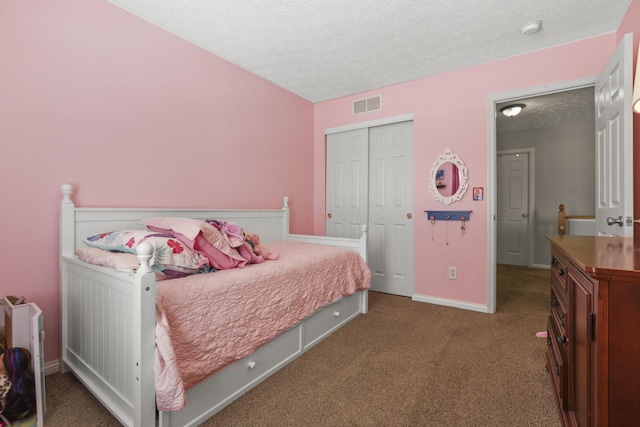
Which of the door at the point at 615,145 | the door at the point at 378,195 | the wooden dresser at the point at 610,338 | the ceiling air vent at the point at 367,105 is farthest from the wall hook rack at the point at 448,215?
the wooden dresser at the point at 610,338

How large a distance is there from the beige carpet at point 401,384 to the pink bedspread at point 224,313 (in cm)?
30

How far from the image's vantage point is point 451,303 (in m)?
3.12

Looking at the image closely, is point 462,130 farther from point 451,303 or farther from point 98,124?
point 98,124

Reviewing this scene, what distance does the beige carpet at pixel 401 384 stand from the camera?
4.75ft

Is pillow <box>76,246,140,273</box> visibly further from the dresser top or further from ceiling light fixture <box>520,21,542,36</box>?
ceiling light fixture <box>520,21,542,36</box>

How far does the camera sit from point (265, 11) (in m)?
2.14

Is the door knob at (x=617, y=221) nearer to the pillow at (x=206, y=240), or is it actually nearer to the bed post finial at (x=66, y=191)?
the pillow at (x=206, y=240)

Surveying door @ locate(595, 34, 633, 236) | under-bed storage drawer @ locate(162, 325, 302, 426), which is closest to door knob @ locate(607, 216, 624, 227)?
door @ locate(595, 34, 633, 236)

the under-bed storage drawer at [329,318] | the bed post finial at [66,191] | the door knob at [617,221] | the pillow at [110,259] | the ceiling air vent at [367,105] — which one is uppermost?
the ceiling air vent at [367,105]

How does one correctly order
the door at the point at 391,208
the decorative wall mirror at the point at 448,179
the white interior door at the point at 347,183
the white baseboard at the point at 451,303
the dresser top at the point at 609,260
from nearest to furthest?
1. the dresser top at the point at 609,260
2. the white baseboard at the point at 451,303
3. the decorative wall mirror at the point at 448,179
4. the door at the point at 391,208
5. the white interior door at the point at 347,183

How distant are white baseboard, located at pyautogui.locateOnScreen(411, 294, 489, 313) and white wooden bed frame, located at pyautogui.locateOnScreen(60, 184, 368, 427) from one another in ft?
4.36

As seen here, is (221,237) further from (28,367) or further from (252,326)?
(28,367)

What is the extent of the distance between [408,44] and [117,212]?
258 cm

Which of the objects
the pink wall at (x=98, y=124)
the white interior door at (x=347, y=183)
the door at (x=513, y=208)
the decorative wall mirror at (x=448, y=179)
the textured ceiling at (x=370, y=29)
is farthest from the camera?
Result: the door at (x=513, y=208)
